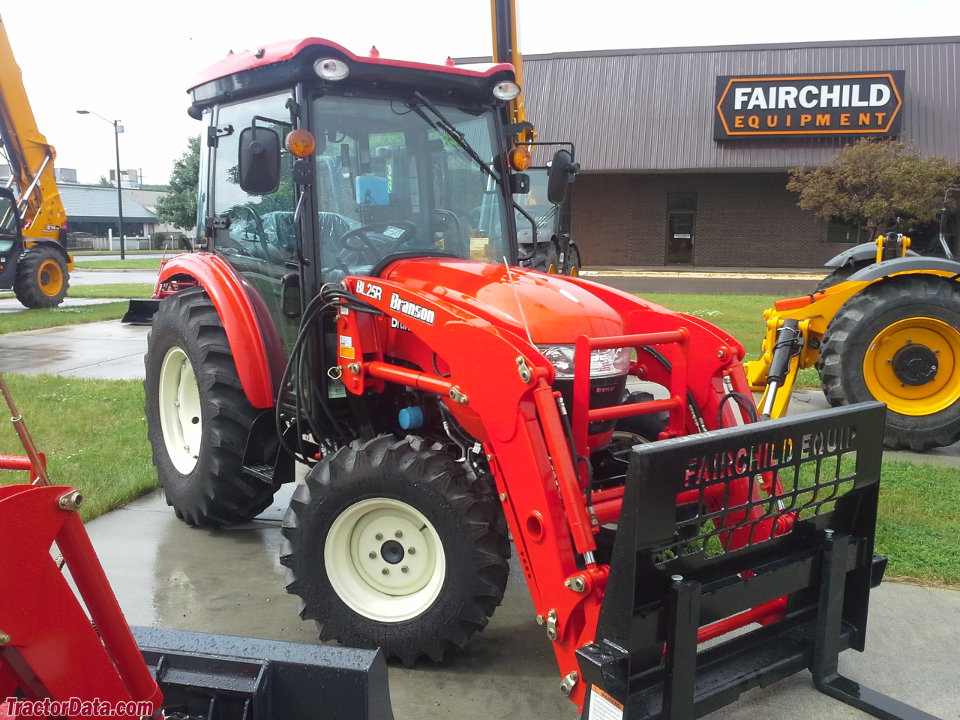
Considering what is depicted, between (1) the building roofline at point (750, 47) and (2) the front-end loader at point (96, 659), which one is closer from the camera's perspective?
(2) the front-end loader at point (96, 659)

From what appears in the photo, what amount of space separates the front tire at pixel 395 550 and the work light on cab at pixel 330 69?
1546mm

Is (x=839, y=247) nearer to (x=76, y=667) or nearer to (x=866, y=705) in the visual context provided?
(x=866, y=705)

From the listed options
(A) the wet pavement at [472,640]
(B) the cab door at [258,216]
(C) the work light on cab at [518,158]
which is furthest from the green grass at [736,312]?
(B) the cab door at [258,216]

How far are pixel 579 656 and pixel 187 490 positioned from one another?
2.79 metres

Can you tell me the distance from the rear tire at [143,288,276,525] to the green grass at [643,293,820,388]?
6.16 metres

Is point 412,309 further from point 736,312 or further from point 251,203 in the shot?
point 736,312

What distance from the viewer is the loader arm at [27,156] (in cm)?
1384

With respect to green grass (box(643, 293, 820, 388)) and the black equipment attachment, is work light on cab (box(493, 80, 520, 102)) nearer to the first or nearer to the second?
the black equipment attachment

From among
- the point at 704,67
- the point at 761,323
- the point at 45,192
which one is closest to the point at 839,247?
the point at 704,67

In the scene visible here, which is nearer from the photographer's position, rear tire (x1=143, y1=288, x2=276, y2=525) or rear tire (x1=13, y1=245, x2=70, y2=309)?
rear tire (x1=143, y1=288, x2=276, y2=525)

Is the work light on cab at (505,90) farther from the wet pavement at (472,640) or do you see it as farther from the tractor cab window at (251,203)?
the wet pavement at (472,640)

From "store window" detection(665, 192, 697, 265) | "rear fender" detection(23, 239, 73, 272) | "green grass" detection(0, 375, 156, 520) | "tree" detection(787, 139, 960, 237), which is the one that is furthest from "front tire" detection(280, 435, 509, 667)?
"store window" detection(665, 192, 697, 265)

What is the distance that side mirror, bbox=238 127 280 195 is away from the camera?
3463 millimetres

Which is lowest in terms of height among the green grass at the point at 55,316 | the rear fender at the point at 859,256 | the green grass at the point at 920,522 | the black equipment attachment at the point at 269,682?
the green grass at the point at 55,316
